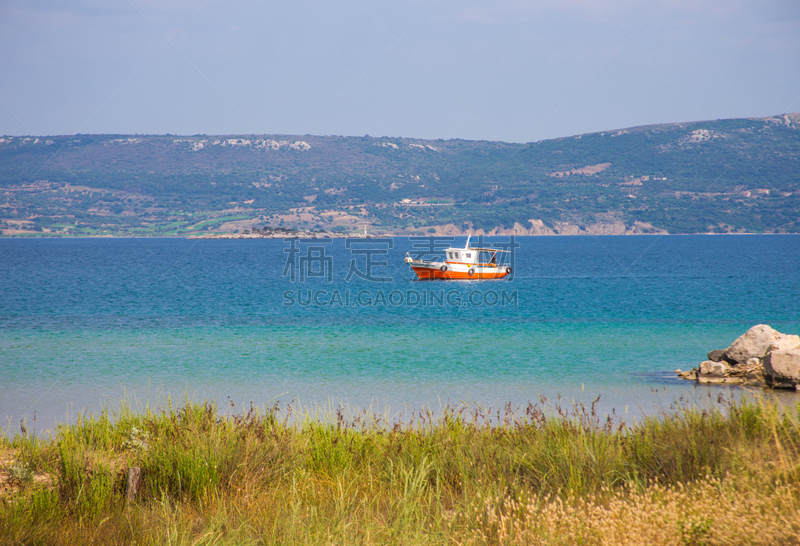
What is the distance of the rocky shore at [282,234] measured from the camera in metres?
171

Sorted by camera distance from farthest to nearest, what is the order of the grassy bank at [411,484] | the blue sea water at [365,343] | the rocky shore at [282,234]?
1. the rocky shore at [282,234]
2. the blue sea water at [365,343]
3. the grassy bank at [411,484]

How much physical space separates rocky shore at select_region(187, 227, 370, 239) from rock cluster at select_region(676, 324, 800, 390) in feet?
512

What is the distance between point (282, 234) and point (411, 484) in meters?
172

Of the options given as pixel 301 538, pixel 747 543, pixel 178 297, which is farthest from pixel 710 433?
pixel 178 297

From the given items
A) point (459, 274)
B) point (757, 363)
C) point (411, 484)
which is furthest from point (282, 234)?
point (411, 484)

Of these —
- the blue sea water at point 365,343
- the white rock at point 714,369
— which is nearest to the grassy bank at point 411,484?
the blue sea water at point 365,343

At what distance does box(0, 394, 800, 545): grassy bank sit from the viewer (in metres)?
3.32

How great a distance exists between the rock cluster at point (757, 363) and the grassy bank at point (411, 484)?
821 centimetres

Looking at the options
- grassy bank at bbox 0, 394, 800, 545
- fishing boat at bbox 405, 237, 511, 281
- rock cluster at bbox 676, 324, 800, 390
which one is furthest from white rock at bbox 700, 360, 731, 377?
fishing boat at bbox 405, 237, 511, 281

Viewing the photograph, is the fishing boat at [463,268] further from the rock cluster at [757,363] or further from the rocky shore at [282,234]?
the rocky shore at [282,234]

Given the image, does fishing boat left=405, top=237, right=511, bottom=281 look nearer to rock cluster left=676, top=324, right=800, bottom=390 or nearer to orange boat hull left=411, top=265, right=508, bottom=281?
orange boat hull left=411, top=265, right=508, bottom=281

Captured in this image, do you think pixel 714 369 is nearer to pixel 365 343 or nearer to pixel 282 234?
pixel 365 343

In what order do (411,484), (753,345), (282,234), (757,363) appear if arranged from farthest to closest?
(282,234), (753,345), (757,363), (411,484)

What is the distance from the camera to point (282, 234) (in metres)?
172
